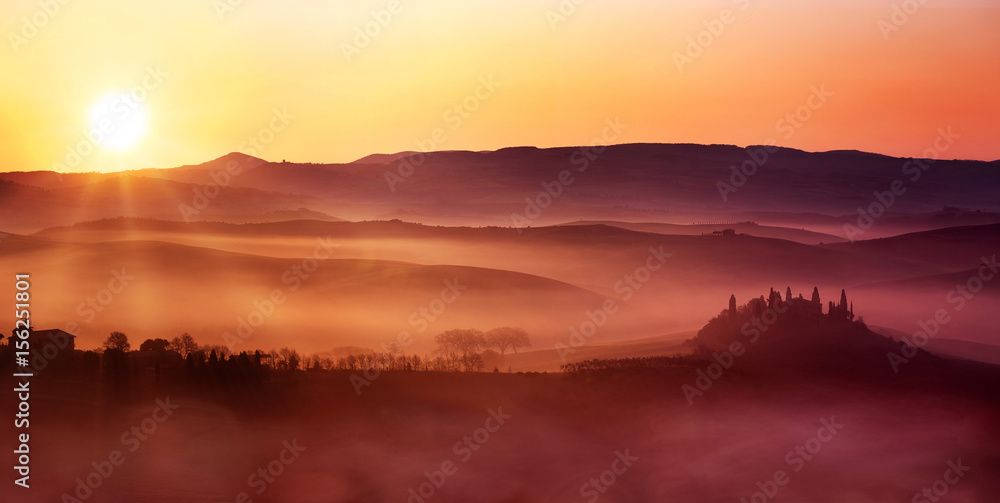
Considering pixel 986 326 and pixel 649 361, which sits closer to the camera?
pixel 649 361

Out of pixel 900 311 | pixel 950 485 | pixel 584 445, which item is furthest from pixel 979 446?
pixel 900 311

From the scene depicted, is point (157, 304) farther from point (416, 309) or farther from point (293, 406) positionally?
point (293, 406)

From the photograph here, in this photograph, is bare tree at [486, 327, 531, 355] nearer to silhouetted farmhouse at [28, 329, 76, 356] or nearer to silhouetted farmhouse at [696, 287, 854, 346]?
silhouetted farmhouse at [696, 287, 854, 346]

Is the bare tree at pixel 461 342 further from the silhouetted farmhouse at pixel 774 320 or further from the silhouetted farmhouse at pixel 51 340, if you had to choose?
the silhouetted farmhouse at pixel 51 340

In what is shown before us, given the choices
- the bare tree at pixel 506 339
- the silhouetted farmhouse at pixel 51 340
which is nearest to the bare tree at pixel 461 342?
the bare tree at pixel 506 339

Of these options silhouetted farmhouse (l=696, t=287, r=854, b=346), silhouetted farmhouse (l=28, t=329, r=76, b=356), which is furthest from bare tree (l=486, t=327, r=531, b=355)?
silhouetted farmhouse (l=28, t=329, r=76, b=356)

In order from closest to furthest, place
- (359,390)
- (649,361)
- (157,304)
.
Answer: (359,390) < (649,361) < (157,304)

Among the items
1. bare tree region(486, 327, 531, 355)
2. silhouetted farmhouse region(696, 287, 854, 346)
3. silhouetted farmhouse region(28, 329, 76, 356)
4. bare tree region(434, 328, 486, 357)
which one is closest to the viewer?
silhouetted farmhouse region(28, 329, 76, 356)

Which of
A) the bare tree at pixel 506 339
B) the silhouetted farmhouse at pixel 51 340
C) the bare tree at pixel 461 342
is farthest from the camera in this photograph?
the bare tree at pixel 506 339
